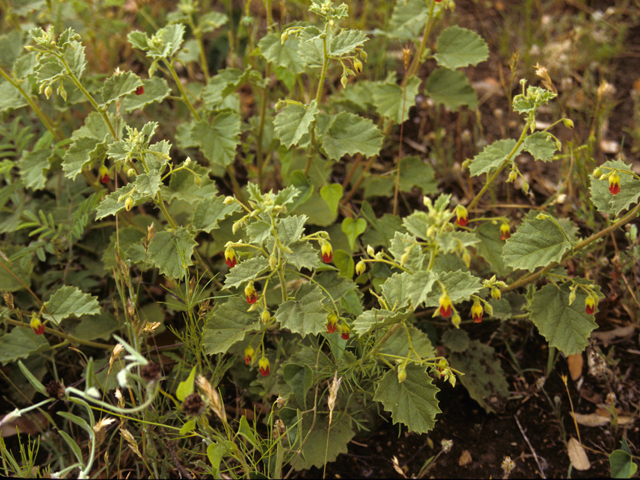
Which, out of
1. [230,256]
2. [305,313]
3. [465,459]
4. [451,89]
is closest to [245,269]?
[230,256]

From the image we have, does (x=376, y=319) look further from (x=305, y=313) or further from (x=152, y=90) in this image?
(x=152, y=90)

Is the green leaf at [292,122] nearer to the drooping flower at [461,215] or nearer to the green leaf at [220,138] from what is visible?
the green leaf at [220,138]

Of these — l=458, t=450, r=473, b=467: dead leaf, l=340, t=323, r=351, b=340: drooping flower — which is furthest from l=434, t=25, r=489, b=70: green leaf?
l=458, t=450, r=473, b=467: dead leaf

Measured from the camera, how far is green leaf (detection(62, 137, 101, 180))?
217 centimetres

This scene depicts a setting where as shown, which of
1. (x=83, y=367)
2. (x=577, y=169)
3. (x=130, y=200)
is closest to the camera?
(x=130, y=200)

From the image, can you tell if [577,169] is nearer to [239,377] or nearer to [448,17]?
[448,17]

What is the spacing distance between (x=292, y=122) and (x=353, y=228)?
0.54 meters

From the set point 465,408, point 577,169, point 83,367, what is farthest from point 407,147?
point 83,367

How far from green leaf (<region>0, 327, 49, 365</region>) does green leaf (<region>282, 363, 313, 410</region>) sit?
105 centimetres

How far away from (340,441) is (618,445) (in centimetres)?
123

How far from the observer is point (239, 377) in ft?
7.73

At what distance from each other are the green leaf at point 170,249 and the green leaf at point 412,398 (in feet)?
2.92

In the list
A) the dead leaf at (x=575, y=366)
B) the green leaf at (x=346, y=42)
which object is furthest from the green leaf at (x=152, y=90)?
the dead leaf at (x=575, y=366)

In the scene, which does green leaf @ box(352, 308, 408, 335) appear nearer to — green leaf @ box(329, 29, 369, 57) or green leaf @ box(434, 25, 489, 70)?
green leaf @ box(329, 29, 369, 57)
